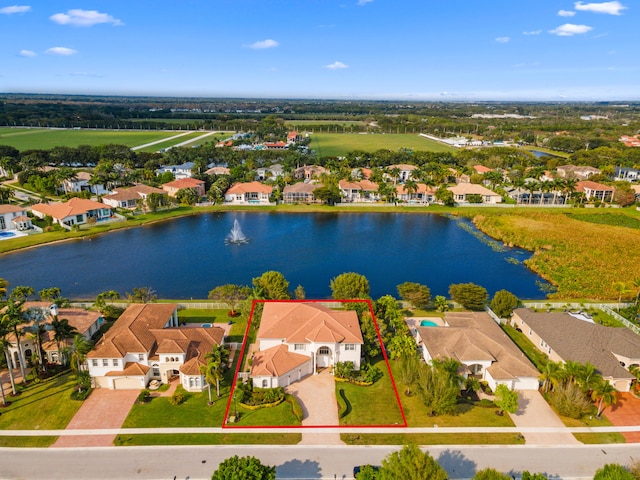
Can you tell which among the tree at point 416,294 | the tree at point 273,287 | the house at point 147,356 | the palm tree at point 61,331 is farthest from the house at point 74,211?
the tree at point 416,294

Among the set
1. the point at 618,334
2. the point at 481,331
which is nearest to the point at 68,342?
the point at 481,331

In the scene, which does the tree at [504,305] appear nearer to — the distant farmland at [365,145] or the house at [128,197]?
the house at [128,197]

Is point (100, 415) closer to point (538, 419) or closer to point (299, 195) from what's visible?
point (538, 419)

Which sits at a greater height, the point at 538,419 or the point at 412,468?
the point at 412,468

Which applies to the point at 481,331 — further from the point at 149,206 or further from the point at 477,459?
the point at 149,206

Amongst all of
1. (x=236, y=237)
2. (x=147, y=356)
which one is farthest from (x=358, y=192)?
(x=147, y=356)
